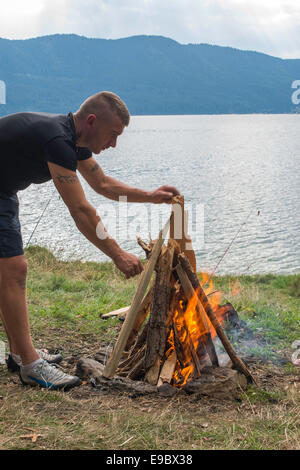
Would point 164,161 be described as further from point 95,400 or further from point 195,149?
point 95,400

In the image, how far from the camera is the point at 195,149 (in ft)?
265

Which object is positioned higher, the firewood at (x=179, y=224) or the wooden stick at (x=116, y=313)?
the firewood at (x=179, y=224)

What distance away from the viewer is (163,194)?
4.09 metres

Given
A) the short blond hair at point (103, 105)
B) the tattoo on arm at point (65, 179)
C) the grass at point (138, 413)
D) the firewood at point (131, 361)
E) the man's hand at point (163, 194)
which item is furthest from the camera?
the firewood at point (131, 361)

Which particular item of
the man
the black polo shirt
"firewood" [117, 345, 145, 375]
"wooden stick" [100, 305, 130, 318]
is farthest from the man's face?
"wooden stick" [100, 305, 130, 318]

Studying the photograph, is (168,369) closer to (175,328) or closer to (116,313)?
(175,328)

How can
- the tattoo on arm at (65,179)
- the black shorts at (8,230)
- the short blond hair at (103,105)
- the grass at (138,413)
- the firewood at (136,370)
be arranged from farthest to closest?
the firewood at (136,370) → the black shorts at (8,230) → the short blond hair at (103,105) → the tattoo on arm at (65,179) → the grass at (138,413)

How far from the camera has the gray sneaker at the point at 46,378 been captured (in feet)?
13.0

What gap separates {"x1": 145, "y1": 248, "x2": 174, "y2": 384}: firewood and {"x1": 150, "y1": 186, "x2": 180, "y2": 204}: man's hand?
446mm

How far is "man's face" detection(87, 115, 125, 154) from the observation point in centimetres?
370

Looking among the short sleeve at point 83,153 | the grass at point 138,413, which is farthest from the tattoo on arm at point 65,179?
the grass at point 138,413

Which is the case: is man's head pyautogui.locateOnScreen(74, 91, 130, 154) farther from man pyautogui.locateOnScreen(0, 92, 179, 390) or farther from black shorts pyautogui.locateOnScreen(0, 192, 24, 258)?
black shorts pyautogui.locateOnScreen(0, 192, 24, 258)

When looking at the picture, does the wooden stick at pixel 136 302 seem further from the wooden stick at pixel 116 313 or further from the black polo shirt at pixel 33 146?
the wooden stick at pixel 116 313

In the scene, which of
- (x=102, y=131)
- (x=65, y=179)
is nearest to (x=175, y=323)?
(x=65, y=179)
